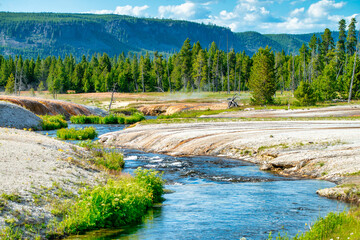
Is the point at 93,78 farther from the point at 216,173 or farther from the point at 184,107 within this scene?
the point at 216,173

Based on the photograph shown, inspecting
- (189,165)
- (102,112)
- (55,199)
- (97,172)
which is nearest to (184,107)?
(102,112)

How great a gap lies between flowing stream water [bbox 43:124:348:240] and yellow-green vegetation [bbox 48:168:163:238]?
33 cm

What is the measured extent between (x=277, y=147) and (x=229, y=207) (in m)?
11.2

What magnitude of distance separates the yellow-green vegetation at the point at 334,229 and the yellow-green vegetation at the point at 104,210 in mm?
4865

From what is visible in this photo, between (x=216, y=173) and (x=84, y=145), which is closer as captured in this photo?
(x=216, y=173)

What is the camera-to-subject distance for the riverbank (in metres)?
19.2

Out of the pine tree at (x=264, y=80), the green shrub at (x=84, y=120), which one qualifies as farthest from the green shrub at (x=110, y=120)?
the pine tree at (x=264, y=80)

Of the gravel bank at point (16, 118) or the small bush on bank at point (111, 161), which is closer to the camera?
the small bush on bank at point (111, 161)

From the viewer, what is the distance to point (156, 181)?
51.6 feet

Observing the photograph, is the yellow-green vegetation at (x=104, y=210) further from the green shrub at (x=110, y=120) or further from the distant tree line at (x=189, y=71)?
the distant tree line at (x=189, y=71)

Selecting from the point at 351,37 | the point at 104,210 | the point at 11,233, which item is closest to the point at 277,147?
the point at 104,210

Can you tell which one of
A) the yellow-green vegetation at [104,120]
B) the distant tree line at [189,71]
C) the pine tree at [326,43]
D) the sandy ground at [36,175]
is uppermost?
the pine tree at [326,43]

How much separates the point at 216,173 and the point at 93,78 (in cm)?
13489

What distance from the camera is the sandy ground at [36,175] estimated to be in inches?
435
